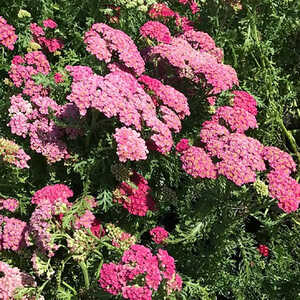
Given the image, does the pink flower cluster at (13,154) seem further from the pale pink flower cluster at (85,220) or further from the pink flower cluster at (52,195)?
the pale pink flower cluster at (85,220)

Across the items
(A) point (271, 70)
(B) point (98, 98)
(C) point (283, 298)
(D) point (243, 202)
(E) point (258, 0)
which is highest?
(E) point (258, 0)

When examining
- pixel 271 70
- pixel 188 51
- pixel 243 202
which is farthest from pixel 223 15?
pixel 243 202

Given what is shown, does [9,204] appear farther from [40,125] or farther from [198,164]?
[198,164]

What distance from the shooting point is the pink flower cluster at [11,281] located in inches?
109

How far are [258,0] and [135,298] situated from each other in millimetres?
3489

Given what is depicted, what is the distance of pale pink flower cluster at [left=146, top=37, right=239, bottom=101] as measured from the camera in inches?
143

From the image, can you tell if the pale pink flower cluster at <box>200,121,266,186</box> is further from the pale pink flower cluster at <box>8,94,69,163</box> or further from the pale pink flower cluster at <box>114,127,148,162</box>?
the pale pink flower cluster at <box>8,94,69,163</box>

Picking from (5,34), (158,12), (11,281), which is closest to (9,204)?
(11,281)

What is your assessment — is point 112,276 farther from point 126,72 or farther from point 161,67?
point 161,67

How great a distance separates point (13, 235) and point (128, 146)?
0.94 m

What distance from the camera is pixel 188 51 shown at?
3.83 meters

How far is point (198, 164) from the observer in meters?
3.03

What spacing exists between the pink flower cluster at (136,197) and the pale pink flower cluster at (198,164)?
0.34 meters

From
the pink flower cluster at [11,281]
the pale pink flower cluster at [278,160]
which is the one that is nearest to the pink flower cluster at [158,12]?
the pale pink flower cluster at [278,160]
